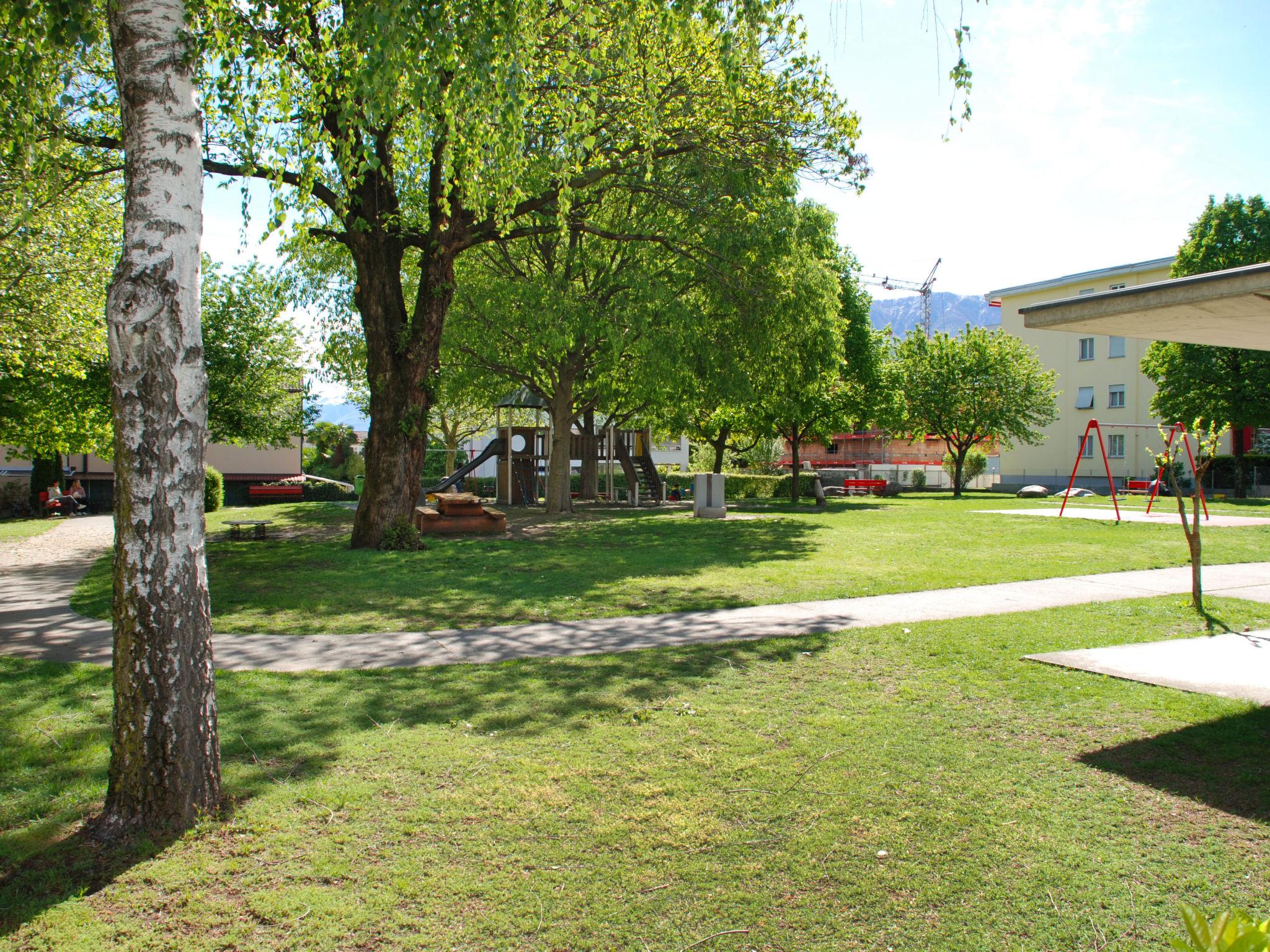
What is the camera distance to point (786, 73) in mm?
15719

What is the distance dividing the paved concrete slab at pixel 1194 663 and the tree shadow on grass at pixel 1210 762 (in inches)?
25.6

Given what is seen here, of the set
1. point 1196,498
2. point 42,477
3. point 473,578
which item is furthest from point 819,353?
point 42,477

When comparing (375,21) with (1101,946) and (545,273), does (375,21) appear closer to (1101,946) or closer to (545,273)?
(1101,946)

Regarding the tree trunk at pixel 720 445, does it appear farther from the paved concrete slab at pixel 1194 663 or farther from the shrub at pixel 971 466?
the paved concrete slab at pixel 1194 663

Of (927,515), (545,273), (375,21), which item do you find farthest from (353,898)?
(927,515)

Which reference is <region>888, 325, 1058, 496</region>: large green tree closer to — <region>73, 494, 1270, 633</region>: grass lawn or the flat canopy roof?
<region>73, 494, 1270, 633</region>: grass lawn

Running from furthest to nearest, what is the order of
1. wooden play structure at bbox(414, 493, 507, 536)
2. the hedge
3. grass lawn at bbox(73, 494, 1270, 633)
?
the hedge < wooden play structure at bbox(414, 493, 507, 536) < grass lawn at bbox(73, 494, 1270, 633)

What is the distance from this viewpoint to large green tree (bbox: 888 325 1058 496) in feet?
144

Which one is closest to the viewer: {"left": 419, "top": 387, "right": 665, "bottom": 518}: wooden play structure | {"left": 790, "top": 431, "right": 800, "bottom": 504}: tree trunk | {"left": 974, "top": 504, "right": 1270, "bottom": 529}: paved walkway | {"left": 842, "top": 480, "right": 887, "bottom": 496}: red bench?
{"left": 974, "top": 504, "right": 1270, "bottom": 529}: paved walkway

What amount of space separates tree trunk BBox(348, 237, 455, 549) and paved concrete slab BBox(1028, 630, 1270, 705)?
11.0m

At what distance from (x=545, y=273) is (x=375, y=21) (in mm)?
16069

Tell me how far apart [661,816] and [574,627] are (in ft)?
15.3

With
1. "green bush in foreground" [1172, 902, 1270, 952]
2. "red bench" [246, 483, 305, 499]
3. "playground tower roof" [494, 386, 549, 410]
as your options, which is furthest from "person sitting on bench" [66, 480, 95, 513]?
"green bush in foreground" [1172, 902, 1270, 952]

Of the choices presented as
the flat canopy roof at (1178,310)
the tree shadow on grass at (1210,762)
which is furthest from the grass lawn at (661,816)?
the flat canopy roof at (1178,310)
